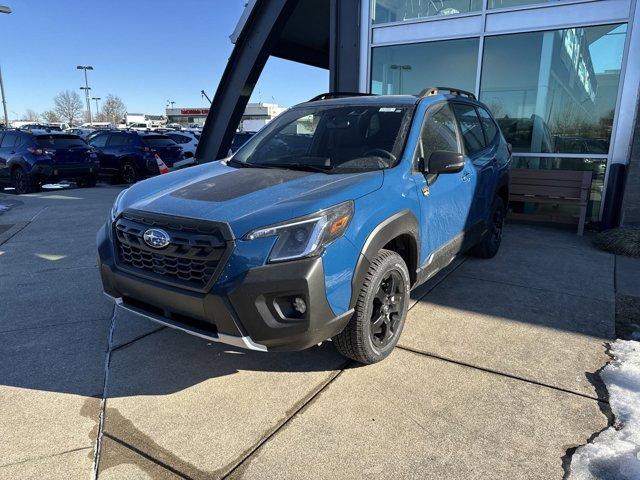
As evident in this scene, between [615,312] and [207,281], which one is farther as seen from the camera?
[615,312]

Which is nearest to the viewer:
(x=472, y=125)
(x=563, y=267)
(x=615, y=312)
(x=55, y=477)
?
(x=55, y=477)

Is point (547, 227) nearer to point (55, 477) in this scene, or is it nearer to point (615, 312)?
point (615, 312)

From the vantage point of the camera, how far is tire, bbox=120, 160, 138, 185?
569 inches

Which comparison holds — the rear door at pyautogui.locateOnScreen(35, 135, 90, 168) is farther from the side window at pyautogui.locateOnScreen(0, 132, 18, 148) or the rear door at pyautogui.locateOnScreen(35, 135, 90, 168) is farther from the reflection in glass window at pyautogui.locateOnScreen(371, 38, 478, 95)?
the reflection in glass window at pyautogui.locateOnScreen(371, 38, 478, 95)

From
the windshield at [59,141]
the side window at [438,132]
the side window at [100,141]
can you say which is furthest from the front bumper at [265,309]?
the side window at [100,141]

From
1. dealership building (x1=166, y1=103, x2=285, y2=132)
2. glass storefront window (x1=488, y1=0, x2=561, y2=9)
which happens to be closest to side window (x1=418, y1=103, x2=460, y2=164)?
glass storefront window (x1=488, y1=0, x2=561, y2=9)

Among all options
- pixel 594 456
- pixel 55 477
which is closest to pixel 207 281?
pixel 55 477

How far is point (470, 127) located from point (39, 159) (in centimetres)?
1117

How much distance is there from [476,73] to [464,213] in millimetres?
4739

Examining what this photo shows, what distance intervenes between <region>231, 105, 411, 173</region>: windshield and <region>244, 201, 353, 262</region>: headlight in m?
0.84

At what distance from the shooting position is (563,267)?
17.6ft

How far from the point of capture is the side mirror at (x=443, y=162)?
10.8 feet

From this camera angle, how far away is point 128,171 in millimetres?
14547

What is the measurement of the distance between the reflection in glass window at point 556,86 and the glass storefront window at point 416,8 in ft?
2.40
